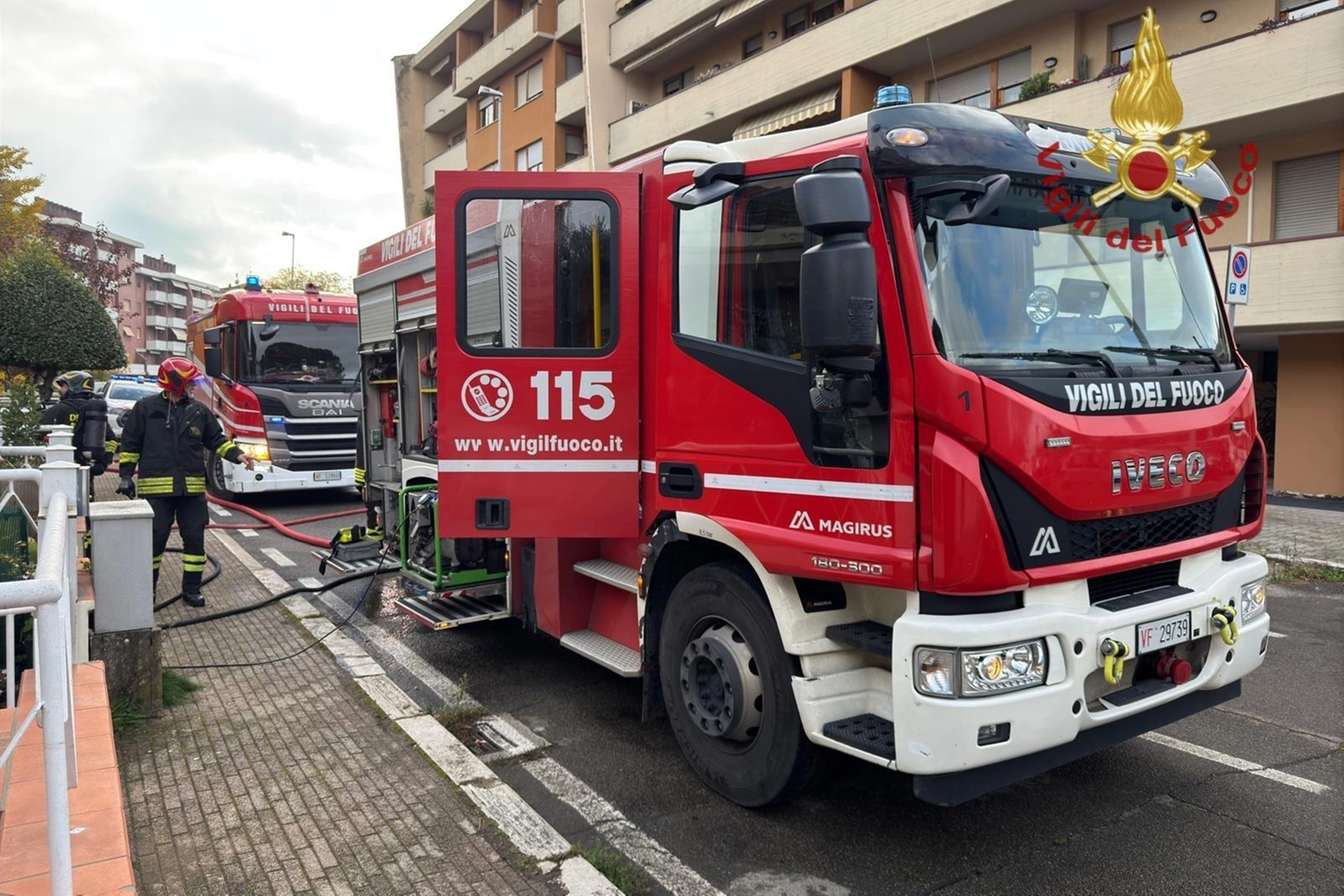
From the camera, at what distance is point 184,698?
482 cm

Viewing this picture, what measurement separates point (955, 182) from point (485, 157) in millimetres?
32325

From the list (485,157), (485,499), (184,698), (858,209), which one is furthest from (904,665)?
(485,157)

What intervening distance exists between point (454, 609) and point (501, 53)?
96.3 feet

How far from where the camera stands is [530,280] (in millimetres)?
4539

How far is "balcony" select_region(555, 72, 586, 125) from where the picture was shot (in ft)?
89.2

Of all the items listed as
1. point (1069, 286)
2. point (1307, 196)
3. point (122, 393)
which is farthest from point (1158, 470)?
point (122, 393)

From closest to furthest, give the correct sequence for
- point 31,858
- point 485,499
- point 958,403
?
point 31,858 → point 958,403 → point 485,499

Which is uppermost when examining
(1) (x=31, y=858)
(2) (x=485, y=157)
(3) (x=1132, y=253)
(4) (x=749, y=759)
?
(2) (x=485, y=157)

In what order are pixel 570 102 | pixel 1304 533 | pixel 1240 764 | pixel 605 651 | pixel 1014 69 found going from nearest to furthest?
1. pixel 1240 764
2. pixel 605 651
3. pixel 1304 533
4. pixel 1014 69
5. pixel 570 102

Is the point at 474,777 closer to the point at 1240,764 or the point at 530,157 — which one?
the point at 1240,764

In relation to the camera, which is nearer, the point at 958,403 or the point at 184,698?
the point at 958,403

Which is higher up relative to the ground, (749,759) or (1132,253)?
(1132,253)

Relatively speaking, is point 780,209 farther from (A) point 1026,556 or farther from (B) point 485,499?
(B) point 485,499

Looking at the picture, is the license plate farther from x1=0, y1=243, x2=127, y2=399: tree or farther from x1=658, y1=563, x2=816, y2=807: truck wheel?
x1=0, y1=243, x2=127, y2=399: tree
